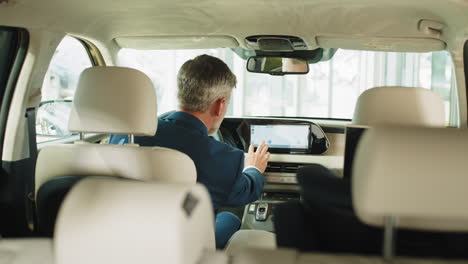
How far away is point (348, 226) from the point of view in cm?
171

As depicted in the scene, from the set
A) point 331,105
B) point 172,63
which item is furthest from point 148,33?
point 331,105

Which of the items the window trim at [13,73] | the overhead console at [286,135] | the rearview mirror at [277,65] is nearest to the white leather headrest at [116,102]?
the window trim at [13,73]

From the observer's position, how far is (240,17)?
335 cm

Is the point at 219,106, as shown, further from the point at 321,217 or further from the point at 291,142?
the point at 291,142

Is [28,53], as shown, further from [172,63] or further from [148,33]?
[172,63]

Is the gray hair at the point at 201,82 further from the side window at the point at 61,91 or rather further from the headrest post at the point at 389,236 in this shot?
the headrest post at the point at 389,236

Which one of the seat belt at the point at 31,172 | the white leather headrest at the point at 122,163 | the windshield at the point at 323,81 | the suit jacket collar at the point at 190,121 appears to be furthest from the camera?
the windshield at the point at 323,81

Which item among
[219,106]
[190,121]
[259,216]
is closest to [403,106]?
[219,106]

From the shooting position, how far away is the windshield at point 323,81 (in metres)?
9.11

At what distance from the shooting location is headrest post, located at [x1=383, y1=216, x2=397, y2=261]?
1423mm

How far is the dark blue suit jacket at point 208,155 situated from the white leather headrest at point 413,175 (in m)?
1.43

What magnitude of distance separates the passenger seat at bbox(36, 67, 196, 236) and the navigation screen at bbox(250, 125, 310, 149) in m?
2.06

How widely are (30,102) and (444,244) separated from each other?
244cm

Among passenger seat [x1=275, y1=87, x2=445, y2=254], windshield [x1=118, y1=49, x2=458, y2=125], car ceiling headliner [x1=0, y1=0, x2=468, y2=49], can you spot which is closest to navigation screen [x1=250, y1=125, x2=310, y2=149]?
car ceiling headliner [x1=0, y1=0, x2=468, y2=49]
